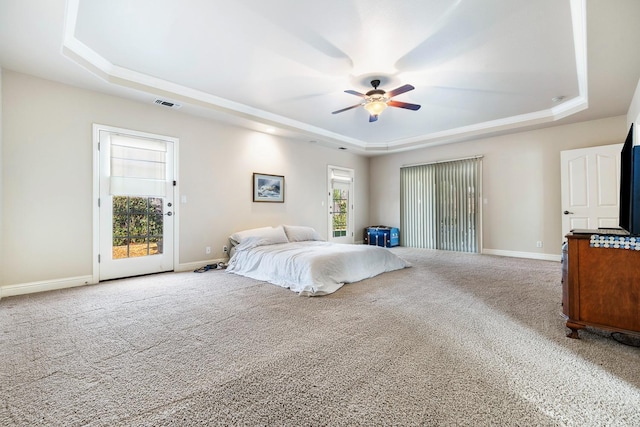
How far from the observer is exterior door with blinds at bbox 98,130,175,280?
4.07 meters

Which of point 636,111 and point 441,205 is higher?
point 636,111

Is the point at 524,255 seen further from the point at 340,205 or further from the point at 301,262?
the point at 301,262

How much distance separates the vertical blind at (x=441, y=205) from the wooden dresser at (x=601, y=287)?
4.50m

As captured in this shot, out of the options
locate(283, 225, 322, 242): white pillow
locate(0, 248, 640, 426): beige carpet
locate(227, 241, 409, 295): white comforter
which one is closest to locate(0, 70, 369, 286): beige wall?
locate(0, 248, 640, 426): beige carpet

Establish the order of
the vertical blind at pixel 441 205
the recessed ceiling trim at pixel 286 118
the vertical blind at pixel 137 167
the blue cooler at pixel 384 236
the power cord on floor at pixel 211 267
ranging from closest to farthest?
the recessed ceiling trim at pixel 286 118 < the vertical blind at pixel 137 167 < the power cord on floor at pixel 211 267 < the vertical blind at pixel 441 205 < the blue cooler at pixel 384 236

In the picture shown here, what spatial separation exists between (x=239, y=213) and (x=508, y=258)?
5432mm

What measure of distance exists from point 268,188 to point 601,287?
5.08 metres

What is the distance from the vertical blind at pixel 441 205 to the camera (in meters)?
6.61

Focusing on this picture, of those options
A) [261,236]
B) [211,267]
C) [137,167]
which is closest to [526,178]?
[261,236]

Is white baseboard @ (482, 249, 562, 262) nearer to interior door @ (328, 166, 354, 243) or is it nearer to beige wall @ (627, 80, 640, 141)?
beige wall @ (627, 80, 640, 141)

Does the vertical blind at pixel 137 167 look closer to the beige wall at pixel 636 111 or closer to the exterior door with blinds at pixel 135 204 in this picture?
the exterior door with blinds at pixel 135 204

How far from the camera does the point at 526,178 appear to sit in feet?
19.4

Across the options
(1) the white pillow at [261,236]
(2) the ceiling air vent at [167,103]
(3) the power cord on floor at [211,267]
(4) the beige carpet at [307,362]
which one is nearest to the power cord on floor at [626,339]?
(4) the beige carpet at [307,362]

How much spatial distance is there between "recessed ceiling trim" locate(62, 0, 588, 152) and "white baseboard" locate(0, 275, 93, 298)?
2.63 meters
